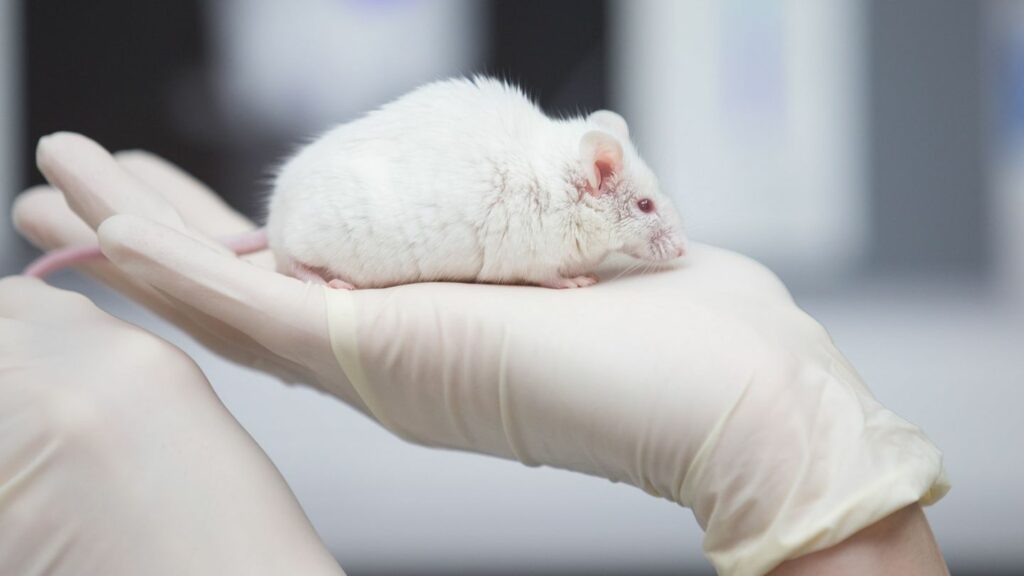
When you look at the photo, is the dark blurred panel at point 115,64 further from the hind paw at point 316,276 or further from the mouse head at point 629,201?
the mouse head at point 629,201

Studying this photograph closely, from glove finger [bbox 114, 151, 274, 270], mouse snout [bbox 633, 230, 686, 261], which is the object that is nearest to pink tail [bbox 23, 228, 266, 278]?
glove finger [bbox 114, 151, 274, 270]

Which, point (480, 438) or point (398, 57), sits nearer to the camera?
point (480, 438)

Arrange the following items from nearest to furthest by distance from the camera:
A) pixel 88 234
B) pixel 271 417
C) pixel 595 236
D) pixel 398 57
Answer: pixel 595 236, pixel 88 234, pixel 271 417, pixel 398 57

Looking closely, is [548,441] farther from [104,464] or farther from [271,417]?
[271,417]

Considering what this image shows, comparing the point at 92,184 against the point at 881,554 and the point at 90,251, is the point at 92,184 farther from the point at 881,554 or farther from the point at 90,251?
the point at 881,554

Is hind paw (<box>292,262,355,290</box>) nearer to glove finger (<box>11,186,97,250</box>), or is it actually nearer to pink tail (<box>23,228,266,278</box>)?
pink tail (<box>23,228,266,278</box>)

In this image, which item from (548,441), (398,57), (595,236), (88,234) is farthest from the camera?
(398,57)

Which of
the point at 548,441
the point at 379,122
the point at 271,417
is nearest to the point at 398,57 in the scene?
the point at 271,417

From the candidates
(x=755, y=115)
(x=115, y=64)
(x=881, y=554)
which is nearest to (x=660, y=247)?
(x=881, y=554)
